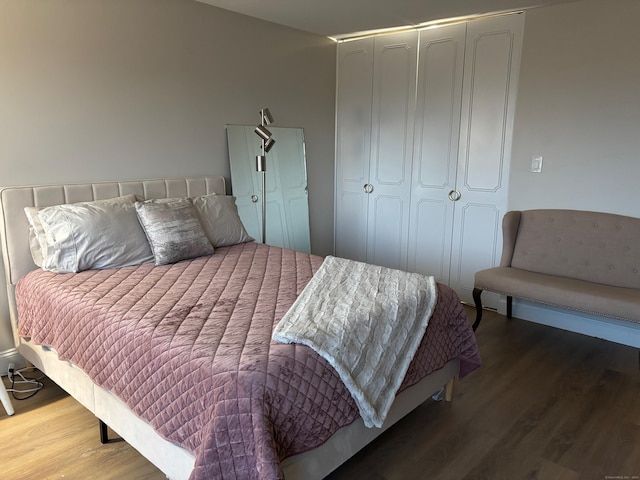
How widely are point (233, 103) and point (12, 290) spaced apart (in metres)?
2.07

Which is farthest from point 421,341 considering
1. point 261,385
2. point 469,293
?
point 469,293

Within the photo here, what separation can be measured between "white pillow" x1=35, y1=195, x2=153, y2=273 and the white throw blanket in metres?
1.15

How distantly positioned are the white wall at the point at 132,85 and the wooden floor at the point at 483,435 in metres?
0.86

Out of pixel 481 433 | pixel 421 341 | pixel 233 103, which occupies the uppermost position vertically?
pixel 233 103

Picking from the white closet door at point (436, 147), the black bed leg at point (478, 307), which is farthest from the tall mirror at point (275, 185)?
the black bed leg at point (478, 307)

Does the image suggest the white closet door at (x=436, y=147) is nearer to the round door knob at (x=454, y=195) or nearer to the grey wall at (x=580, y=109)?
the round door knob at (x=454, y=195)

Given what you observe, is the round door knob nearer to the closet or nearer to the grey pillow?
the closet

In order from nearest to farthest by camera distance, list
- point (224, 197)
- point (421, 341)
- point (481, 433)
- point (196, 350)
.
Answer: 1. point (196, 350)
2. point (421, 341)
3. point (481, 433)
4. point (224, 197)

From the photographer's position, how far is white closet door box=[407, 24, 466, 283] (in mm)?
3963

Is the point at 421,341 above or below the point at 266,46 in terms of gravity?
below

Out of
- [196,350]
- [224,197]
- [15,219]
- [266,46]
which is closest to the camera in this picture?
[196,350]

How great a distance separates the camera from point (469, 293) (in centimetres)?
412

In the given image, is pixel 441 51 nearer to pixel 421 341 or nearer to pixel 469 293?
pixel 469 293

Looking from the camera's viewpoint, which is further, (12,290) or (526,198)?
(526,198)
